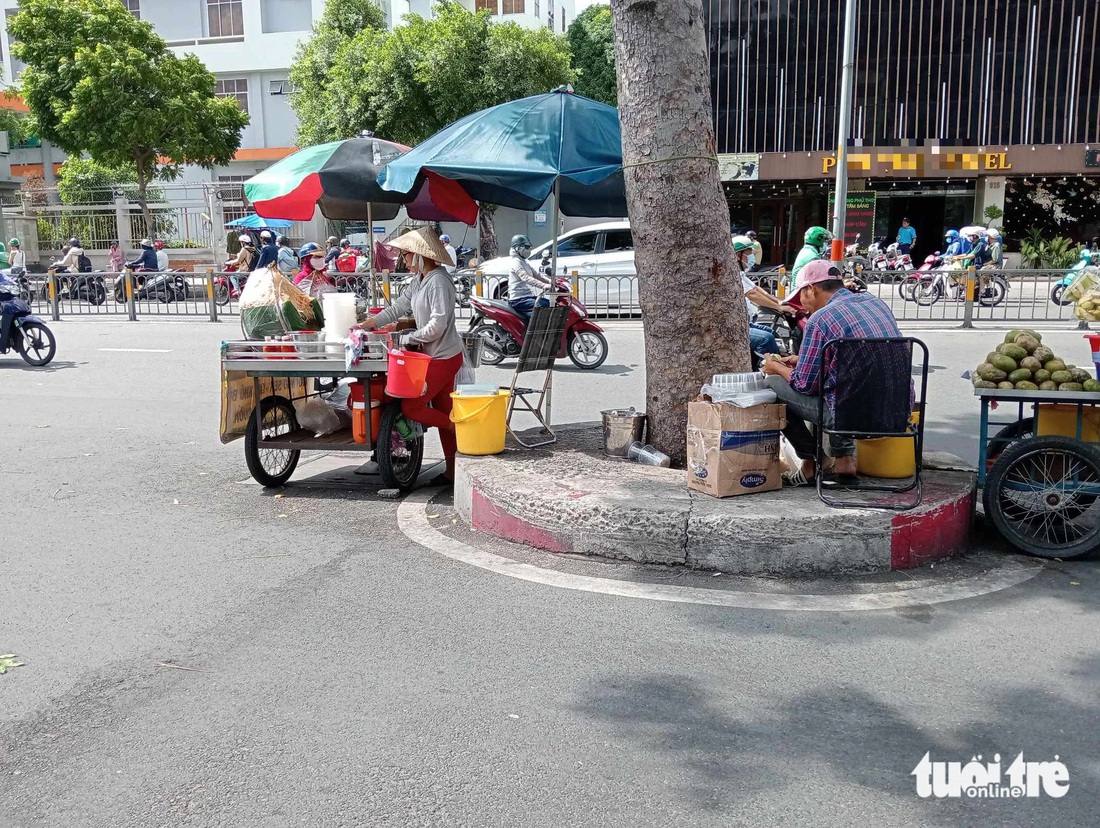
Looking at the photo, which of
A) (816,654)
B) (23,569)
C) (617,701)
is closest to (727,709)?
(617,701)

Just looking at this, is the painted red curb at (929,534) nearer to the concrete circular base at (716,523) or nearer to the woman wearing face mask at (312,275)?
the concrete circular base at (716,523)

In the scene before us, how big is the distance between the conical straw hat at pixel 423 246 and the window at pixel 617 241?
1191 cm

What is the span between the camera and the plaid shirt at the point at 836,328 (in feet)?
17.8

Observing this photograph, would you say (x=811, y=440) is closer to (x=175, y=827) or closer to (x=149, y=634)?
(x=149, y=634)

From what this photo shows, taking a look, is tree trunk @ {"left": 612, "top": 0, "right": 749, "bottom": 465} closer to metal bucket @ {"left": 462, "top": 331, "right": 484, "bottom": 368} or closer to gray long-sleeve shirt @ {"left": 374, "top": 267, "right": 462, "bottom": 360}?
gray long-sleeve shirt @ {"left": 374, "top": 267, "right": 462, "bottom": 360}

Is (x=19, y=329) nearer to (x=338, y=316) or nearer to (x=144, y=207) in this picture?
(x=338, y=316)

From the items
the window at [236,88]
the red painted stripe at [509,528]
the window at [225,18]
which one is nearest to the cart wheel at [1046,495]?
the red painted stripe at [509,528]

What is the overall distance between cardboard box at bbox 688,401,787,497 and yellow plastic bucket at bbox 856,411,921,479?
55cm

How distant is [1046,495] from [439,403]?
12.8 feet

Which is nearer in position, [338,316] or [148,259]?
[338,316]

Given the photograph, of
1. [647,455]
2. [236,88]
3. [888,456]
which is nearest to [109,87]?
[236,88]

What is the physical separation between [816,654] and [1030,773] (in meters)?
1.01

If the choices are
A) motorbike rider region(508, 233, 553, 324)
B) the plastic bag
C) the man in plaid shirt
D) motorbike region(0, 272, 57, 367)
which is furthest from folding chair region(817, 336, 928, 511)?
motorbike region(0, 272, 57, 367)

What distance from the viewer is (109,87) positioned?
2833cm
